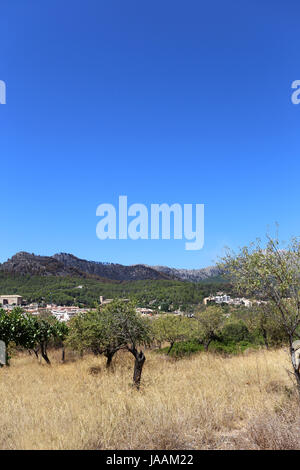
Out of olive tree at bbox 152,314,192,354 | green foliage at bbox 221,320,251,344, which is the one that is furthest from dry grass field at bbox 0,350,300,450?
green foliage at bbox 221,320,251,344

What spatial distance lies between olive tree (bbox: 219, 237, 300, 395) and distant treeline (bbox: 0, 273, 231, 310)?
108614mm

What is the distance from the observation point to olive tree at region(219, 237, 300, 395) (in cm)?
800

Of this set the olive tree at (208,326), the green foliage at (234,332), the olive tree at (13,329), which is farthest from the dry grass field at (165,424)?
the green foliage at (234,332)

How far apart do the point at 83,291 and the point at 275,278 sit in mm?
163529

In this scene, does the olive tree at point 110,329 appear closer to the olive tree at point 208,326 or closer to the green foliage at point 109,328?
the green foliage at point 109,328

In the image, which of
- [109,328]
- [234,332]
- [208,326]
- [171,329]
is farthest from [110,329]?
[234,332]

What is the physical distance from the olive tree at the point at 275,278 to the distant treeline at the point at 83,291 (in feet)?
356

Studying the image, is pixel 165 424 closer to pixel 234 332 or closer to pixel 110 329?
pixel 110 329

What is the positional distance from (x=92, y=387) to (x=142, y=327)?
714cm

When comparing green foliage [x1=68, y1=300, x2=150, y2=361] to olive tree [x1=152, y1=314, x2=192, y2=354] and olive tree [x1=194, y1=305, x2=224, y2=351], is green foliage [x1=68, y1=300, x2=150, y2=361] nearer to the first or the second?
olive tree [x1=152, y1=314, x2=192, y2=354]

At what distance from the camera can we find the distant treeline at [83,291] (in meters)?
134

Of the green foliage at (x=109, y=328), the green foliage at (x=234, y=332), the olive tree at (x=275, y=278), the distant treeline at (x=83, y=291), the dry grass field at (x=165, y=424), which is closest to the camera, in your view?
the dry grass field at (x=165, y=424)

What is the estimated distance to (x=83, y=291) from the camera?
164 m
